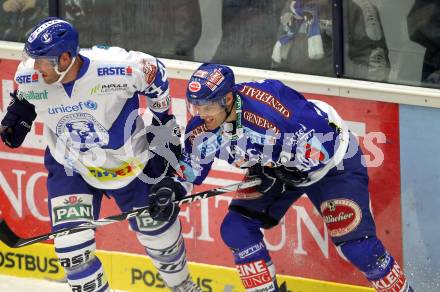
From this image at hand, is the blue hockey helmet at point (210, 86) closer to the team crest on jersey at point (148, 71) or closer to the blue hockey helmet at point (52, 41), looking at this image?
the team crest on jersey at point (148, 71)

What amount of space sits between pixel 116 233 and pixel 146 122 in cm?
70

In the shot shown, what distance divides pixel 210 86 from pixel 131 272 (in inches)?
76.1

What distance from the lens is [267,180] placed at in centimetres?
564

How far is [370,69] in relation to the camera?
6117mm

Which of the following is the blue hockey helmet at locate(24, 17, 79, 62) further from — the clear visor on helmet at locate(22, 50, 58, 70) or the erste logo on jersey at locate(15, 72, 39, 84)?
the erste logo on jersey at locate(15, 72, 39, 84)

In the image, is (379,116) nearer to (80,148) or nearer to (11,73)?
(80,148)

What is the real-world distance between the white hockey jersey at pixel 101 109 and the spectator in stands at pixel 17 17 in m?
1.35

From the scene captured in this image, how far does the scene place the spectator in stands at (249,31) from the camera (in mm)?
6312

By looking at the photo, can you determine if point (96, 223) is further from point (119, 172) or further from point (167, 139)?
point (167, 139)

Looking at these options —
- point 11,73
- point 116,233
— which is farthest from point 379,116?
point 11,73

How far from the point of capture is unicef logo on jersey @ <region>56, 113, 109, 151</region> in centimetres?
570

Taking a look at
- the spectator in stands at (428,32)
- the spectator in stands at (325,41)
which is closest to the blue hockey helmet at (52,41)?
the spectator in stands at (325,41)

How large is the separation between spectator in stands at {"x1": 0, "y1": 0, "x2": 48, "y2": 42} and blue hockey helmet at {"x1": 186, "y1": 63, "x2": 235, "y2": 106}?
1.99 meters

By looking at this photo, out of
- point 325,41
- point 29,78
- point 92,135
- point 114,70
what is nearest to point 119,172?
point 92,135
